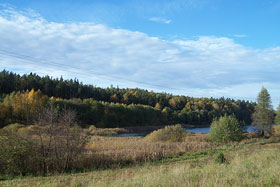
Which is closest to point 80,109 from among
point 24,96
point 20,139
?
point 24,96

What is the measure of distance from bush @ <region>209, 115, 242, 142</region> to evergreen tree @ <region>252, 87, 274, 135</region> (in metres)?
18.2

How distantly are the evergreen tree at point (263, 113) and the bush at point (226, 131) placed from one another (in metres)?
18.2

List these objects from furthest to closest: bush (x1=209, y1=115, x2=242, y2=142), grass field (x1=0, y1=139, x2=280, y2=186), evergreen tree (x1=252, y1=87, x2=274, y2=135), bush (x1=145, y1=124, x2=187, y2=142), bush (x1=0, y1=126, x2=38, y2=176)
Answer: evergreen tree (x1=252, y1=87, x2=274, y2=135)
bush (x1=145, y1=124, x2=187, y2=142)
bush (x1=209, y1=115, x2=242, y2=142)
bush (x1=0, y1=126, x2=38, y2=176)
grass field (x1=0, y1=139, x2=280, y2=186)

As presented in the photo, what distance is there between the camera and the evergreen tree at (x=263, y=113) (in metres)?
51.3

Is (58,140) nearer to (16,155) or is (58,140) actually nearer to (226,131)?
(16,155)

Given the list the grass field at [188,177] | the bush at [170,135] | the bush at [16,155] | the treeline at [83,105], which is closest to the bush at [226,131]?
the bush at [170,135]

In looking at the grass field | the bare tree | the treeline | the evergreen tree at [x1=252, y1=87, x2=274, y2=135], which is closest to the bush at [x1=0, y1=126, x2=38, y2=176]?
the bare tree

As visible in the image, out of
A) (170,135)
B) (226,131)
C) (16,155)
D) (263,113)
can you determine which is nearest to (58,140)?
(16,155)

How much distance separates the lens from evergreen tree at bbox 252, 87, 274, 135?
5131cm

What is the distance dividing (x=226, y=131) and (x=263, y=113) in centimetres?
2100

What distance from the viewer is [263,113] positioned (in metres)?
51.4

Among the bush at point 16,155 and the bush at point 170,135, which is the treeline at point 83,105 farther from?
the bush at point 16,155

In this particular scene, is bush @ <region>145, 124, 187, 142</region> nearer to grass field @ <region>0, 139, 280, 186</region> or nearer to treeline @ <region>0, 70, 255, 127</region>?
grass field @ <region>0, 139, 280, 186</region>

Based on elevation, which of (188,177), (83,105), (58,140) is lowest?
(188,177)
